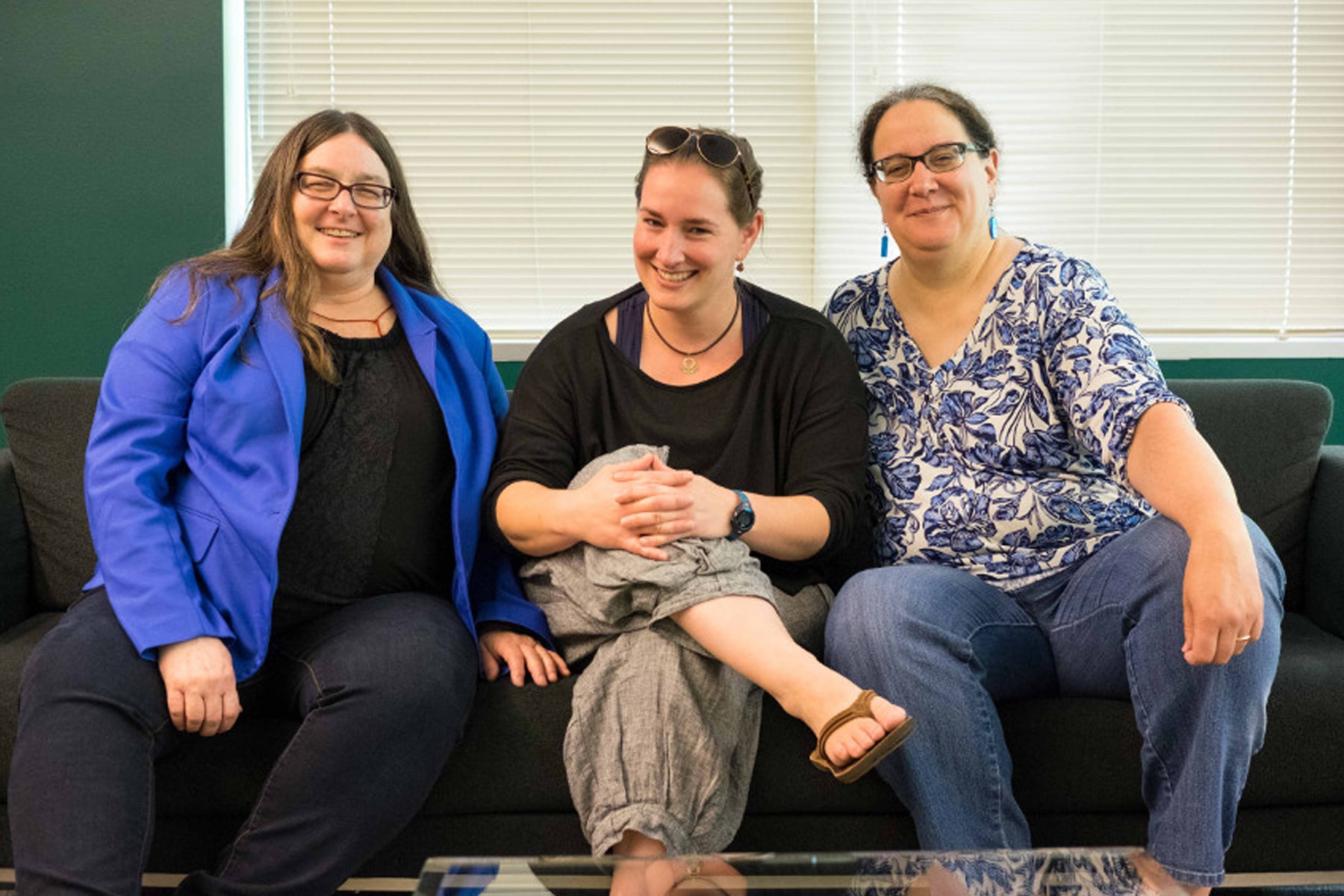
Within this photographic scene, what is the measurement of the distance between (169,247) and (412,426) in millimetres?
1216

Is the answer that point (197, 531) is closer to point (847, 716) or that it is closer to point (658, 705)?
→ point (658, 705)

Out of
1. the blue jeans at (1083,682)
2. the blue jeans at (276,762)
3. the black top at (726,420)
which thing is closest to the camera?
the blue jeans at (276,762)

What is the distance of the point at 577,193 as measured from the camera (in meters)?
2.98

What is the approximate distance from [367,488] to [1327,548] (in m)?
1.62

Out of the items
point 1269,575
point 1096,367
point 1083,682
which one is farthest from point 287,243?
point 1269,575

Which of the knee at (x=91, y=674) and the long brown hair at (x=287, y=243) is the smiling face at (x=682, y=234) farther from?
the knee at (x=91, y=674)

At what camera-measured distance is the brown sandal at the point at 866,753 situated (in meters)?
1.54

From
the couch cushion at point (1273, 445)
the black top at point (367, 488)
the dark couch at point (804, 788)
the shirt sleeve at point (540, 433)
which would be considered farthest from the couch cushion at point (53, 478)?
the couch cushion at point (1273, 445)

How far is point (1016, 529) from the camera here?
1.92 meters

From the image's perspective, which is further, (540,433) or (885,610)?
(540,433)

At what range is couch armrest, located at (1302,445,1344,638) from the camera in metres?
2.12

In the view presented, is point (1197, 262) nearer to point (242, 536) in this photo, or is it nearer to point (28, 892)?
point (242, 536)

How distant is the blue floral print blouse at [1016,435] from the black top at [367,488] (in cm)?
71

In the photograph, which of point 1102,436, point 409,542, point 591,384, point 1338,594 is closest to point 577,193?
point 591,384
